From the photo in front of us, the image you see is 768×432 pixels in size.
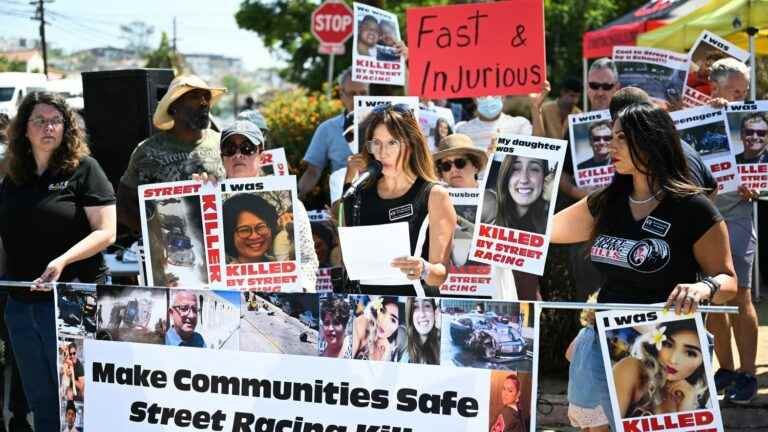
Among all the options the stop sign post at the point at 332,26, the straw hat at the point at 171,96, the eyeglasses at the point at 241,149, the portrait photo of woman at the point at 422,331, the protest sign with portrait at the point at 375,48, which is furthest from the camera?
the stop sign post at the point at 332,26

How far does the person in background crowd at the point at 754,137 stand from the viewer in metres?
6.25

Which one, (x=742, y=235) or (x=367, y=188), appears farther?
(x=742, y=235)

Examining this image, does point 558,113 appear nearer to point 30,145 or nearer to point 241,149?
point 241,149

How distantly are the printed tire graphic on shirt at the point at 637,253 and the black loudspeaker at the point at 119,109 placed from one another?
15.2 ft

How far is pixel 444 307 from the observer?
399 cm

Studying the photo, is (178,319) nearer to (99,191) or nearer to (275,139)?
(99,191)

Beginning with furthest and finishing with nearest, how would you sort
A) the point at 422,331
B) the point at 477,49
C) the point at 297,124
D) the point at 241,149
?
the point at 297,124
the point at 477,49
the point at 241,149
the point at 422,331

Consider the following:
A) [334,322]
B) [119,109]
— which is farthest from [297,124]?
[334,322]

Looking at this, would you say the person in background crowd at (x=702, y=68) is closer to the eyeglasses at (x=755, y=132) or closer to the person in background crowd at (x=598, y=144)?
the person in background crowd at (x=598, y=144)

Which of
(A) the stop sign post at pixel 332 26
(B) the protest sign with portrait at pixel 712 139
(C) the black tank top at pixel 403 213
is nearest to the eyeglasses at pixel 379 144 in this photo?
(C) the black tank top at pixel 403 213

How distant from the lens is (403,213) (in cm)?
447

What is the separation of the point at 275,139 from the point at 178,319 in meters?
8.44

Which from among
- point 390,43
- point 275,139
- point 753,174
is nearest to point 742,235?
point 753,174

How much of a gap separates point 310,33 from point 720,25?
25.8 metres
